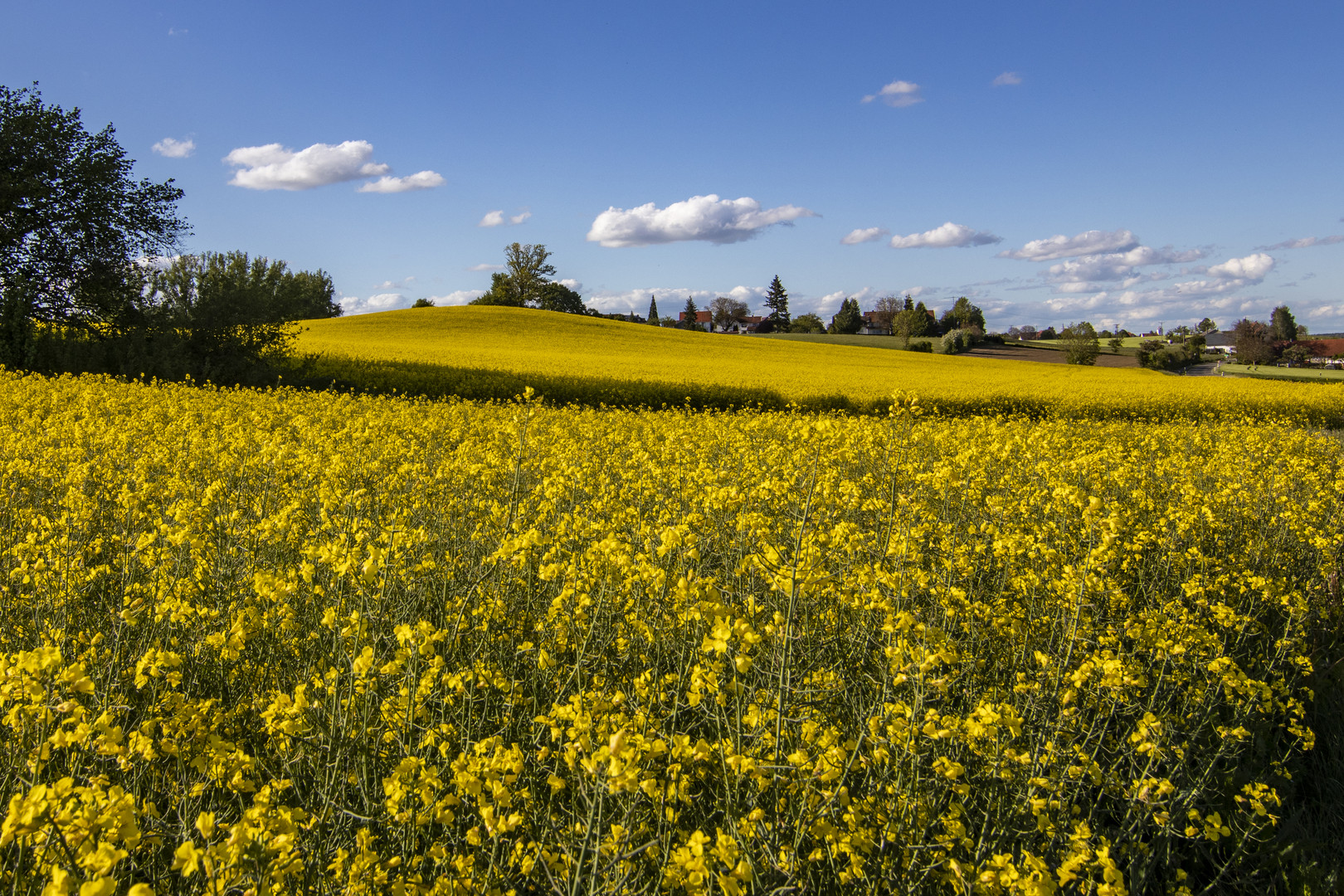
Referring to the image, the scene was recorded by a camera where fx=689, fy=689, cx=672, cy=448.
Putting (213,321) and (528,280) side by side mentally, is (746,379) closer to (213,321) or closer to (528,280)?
(213,321)

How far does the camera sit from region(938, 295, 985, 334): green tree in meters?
82.1

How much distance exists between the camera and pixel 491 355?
29.8 metres

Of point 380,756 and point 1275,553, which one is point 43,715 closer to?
point 380,756

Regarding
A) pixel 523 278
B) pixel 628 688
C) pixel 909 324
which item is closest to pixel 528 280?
pixel 523 278

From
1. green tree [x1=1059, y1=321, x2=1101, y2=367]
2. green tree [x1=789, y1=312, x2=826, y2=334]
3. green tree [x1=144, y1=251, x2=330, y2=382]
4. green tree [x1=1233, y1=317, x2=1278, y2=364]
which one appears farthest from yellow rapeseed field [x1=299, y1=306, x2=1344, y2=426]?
green tree [x1=789, y1=312, x2=826, y2=334]

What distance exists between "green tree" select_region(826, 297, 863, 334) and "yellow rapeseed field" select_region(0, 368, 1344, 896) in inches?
3286

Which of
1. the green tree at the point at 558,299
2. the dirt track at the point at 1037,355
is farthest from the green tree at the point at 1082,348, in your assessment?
the green tree at the point at 558,299

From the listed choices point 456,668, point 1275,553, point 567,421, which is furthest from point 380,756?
point 567,421

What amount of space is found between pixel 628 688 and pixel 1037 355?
63987mm

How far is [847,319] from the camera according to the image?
87.1 metres

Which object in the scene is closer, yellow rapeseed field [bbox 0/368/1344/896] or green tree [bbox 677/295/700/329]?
yellow rapeseed field [bbox 0/368/1344/896]

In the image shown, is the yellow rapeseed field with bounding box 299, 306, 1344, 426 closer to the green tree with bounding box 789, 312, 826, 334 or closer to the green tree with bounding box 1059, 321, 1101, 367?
the green tree with bounding box 1059, 321, 1101, 367

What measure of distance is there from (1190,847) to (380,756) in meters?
3.62

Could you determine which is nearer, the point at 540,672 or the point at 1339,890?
the point at 1339,890
